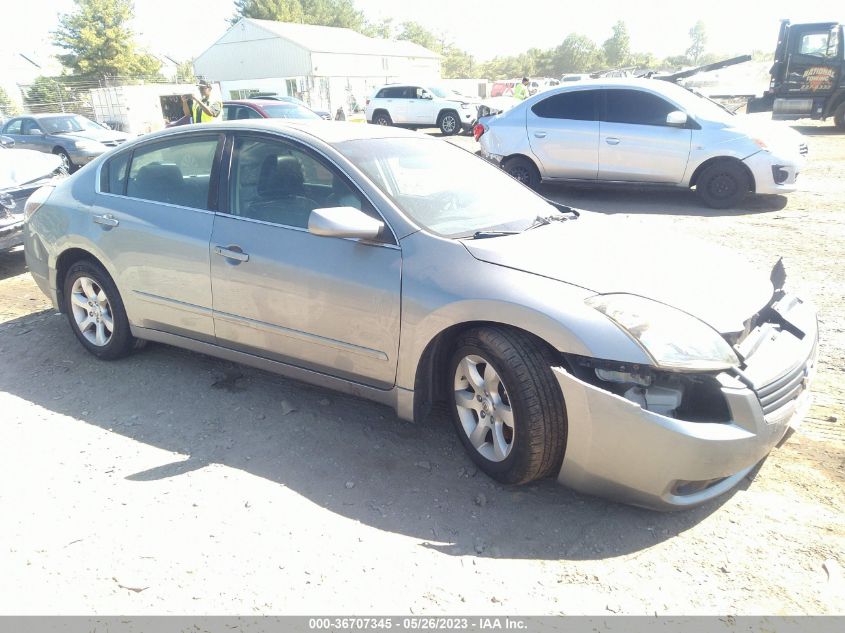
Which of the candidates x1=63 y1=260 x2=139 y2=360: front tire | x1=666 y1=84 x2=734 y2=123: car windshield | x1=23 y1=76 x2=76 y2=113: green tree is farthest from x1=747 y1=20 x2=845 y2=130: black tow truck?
x1=23 y1=76 x2=76 y2=113: green tree

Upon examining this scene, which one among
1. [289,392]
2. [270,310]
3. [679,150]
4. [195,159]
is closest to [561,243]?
[270,310]

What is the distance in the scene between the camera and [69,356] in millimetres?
4660

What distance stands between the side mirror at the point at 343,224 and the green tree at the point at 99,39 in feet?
168

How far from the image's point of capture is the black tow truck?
16266 millimetres

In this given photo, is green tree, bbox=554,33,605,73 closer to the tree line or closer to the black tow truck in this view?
the tree line

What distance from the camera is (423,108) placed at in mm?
23406

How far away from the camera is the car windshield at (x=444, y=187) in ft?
11.0

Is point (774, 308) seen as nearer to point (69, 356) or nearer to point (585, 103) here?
point (69, 356)

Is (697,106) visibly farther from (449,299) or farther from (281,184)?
(449,299)

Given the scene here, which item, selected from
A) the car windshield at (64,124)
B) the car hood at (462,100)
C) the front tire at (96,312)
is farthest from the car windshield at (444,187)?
the car hood at (462,100)

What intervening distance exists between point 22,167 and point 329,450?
665 centimetres

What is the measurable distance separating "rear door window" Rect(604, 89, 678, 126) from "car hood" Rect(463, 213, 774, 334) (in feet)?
→ 19.3

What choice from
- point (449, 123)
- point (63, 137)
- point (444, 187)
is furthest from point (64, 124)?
point (444, 187)

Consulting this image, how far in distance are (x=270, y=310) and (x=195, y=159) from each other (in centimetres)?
120
